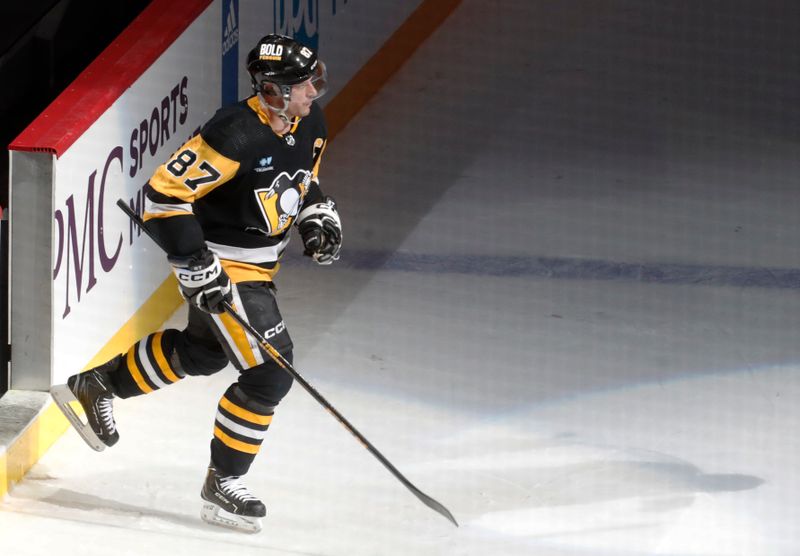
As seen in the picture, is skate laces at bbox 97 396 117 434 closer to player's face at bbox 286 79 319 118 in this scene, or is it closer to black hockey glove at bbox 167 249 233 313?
black hockey glove at bbox 167 249 233 313

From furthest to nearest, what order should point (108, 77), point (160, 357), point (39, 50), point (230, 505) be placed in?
1. point (39, 50)
2. point (108, 77)
3. point (160, 357)
4. point (230, 505)

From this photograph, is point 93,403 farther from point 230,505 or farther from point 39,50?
point 39,50

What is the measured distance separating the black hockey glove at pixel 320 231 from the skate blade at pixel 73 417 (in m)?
0.88

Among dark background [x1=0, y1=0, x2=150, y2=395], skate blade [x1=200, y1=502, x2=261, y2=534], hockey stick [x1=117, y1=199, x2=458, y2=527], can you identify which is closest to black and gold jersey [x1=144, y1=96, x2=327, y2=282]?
hockey stick [x1=117, y1=199, x2=458, y2=527]

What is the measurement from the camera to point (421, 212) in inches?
276

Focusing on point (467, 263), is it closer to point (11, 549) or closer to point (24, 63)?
point (24, 63)

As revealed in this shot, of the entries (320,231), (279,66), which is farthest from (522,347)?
(279,66)

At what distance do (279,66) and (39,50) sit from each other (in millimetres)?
2159

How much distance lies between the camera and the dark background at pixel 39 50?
6.23 metres

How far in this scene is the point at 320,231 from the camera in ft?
15.9

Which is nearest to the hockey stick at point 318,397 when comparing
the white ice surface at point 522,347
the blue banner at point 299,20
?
the white ice surface at point 522,347

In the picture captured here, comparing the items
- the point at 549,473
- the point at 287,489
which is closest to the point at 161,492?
the point at 287,489

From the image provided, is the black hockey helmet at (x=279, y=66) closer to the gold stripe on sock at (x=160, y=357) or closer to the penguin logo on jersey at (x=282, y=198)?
the penguin logo on jersey at (x=282, y=198)

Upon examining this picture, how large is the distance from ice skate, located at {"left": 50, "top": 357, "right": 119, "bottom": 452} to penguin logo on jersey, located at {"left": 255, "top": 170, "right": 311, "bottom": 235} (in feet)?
2.35
